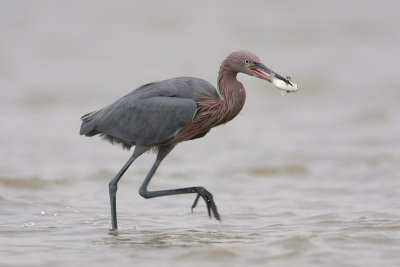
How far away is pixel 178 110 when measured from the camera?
9289 millimetres

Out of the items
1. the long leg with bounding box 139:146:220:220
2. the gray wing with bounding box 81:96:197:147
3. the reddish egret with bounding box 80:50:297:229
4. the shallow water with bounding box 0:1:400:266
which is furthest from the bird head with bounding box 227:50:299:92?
the shallow water with bounding box 0:1:400:266

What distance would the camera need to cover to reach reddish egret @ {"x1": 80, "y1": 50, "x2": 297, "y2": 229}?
9.31 meters

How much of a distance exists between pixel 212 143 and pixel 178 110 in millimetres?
8235

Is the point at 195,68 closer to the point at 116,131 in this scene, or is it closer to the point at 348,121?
the point at 348,121

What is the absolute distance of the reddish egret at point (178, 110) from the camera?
9312mm

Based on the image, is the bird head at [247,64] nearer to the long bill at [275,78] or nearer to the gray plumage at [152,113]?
the long bill at [275,78]

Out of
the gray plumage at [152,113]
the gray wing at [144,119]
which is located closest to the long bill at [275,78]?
the gray plumage at [152,113]

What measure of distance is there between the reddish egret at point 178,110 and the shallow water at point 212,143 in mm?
976

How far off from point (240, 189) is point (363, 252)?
4805 millimetres

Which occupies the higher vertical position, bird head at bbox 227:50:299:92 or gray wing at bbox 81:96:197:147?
bird head at bbox 227:50:299:92

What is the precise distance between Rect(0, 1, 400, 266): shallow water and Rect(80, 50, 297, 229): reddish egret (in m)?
0.98

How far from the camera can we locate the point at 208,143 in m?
17.5

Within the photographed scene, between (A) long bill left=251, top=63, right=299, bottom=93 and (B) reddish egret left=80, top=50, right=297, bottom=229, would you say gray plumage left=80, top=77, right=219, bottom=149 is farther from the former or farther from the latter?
(A) long bill left=251, top=63, right=299, bottom=93

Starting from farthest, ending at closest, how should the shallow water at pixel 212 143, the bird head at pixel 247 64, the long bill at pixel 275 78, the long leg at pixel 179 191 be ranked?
the long leg at pixel 179 191, the bird head at pixel 247 64, the long bill at pixel 275 78, the shallow water at pixel 212 143
